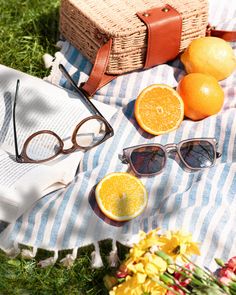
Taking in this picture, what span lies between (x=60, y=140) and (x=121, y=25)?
2.08ft

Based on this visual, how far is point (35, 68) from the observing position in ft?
10.4

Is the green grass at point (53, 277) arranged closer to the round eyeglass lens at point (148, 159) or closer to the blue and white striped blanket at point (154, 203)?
the blue and white striped blanket at point (154, 203)

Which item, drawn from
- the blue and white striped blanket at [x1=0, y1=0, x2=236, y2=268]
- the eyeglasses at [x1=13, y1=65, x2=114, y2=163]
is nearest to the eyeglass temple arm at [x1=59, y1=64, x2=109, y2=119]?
the eyeglasses at [x1=13, y1=65, x2=114, y2=163]

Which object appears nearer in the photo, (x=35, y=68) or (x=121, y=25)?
(x=121, y=25)

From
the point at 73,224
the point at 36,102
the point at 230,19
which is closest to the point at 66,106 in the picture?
the point at 36,102

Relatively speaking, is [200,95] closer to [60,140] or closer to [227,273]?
[60,140]

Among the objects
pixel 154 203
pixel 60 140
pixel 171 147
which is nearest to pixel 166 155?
pixel 171 147

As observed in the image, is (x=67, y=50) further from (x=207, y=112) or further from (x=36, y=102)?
(x=207, y=112)

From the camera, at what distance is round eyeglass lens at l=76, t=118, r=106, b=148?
258cm

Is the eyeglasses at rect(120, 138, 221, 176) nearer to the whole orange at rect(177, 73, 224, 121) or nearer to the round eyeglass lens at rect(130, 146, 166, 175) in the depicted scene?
the round eyeglass lens at rect(130, 146, 166, 175)

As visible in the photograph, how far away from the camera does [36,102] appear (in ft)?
8.79

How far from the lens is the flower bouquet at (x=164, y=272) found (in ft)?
5.73

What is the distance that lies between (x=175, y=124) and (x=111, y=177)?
0.43 m

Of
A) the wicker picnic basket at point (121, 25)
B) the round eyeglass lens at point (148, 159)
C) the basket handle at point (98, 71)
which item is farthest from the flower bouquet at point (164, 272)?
the wicker picnic basket at point (121, 25)
